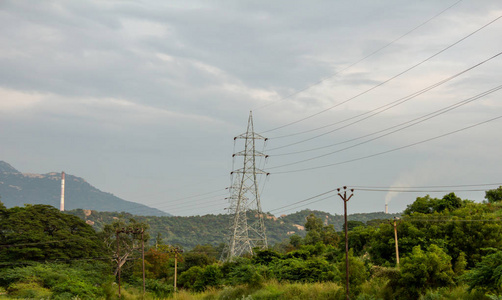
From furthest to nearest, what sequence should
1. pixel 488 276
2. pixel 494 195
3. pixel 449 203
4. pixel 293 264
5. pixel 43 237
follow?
pixel 494 195 < pixel 43 237 < pixel 449 203 < pixel 293 264 < pixel 488 276

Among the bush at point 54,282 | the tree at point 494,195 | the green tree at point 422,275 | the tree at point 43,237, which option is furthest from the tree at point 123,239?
the tree at point 494,195

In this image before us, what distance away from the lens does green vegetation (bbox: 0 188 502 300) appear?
1303 inches

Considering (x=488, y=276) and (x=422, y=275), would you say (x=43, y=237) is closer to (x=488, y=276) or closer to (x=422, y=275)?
(x=422, y=275)

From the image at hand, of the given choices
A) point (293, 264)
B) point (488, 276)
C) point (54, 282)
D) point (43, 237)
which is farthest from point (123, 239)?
point (488, 276)

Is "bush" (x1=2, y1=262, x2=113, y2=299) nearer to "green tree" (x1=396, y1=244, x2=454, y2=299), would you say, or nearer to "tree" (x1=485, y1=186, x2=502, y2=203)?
"green tree" (x1=396, y1=244, x2=454, y2=299)

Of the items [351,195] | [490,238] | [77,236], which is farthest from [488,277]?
[77,236]

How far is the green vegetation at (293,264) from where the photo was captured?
109 feet

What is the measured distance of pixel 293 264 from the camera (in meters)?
51.5

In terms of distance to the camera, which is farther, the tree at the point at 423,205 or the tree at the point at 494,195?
the tree at the point at 494,195

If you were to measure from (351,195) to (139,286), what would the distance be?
42743 mm

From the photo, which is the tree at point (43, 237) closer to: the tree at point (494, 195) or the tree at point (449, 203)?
the tree at point (449, 203)

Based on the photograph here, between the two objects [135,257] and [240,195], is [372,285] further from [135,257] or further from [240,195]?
[135,257]

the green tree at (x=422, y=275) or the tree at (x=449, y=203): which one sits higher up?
the tree at (x=449, y=203)

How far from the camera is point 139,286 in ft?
220
